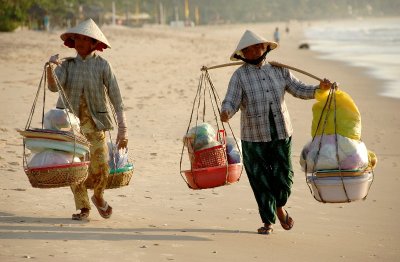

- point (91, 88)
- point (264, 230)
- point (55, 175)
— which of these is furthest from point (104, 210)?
point (264, 230)

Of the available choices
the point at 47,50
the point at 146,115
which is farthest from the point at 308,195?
the point at 47,50

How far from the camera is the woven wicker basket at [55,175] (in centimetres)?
520

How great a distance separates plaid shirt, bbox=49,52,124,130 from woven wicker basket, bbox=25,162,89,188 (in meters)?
0.49

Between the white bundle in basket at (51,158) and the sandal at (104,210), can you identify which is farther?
the sandal at (104,210)

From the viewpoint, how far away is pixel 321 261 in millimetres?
5094

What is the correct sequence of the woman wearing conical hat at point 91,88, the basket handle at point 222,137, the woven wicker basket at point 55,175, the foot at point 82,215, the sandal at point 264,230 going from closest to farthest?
1. the woven wicker basket at point 55,175
2. the woman wearing conical hat at point 91,88
3. the sandal at point 264,230
4. the foot at point 82,215
5. the basket handle at point 222,137

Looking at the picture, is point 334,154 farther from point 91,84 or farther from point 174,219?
point 91,84

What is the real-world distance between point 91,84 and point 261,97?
3.79 ft

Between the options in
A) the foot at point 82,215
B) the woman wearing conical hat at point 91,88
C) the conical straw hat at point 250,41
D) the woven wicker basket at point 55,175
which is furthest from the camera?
the foot at point 82,215

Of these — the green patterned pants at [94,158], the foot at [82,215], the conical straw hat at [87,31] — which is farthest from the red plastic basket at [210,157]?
the conical straw hat at [87,31]

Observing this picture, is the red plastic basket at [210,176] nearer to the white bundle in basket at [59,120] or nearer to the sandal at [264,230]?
the sandal at [264,230]

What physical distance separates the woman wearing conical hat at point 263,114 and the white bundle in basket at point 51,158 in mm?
1059

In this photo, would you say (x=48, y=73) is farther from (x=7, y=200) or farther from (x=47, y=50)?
(x=47, y=50)

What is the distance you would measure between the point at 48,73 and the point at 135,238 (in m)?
1.23
